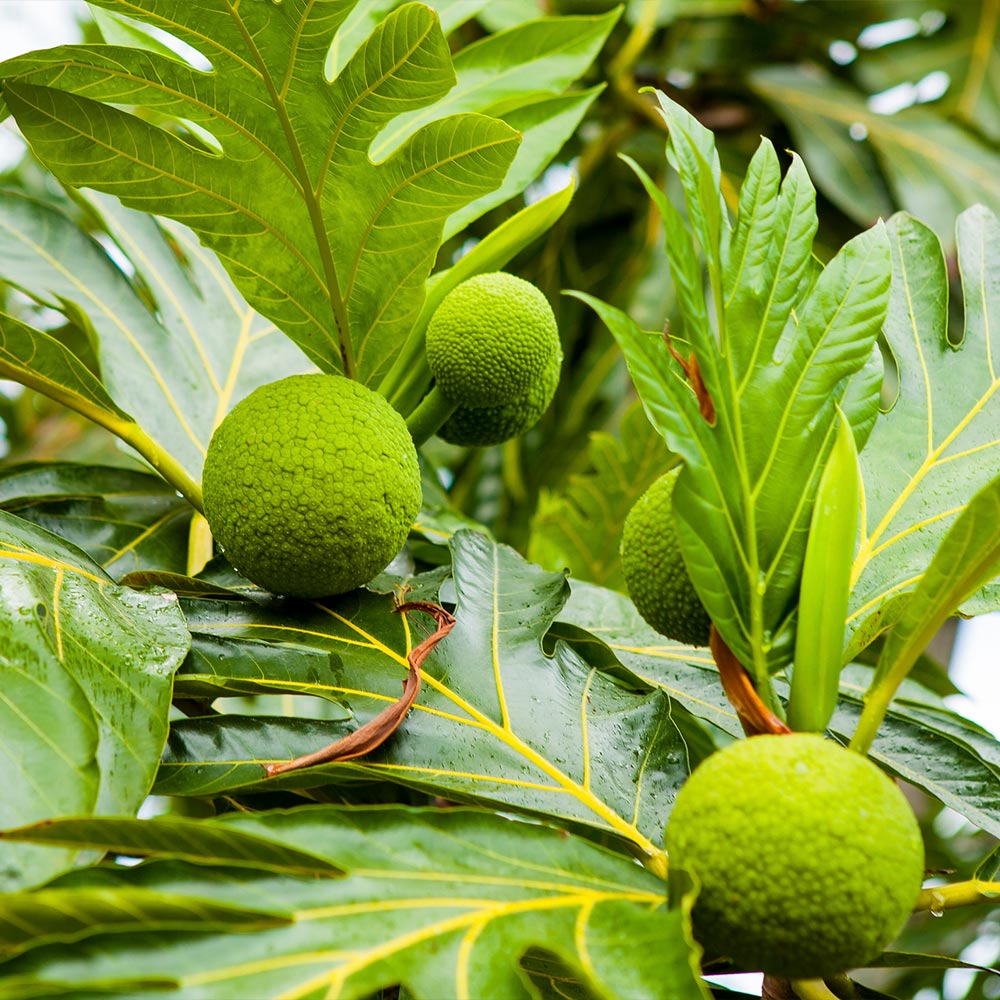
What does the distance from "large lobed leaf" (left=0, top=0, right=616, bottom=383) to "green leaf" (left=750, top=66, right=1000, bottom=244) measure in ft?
4.20

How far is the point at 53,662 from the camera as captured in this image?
496mm

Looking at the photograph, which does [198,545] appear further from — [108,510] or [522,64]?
[522,64]

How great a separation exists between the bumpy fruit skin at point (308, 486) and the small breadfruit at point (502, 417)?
0.14m

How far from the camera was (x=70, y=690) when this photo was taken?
484mm

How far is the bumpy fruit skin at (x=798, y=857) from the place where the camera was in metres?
0.42

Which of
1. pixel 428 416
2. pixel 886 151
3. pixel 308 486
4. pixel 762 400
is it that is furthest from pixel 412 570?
pixel 886 151

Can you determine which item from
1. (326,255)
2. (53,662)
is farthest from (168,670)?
(326,255)

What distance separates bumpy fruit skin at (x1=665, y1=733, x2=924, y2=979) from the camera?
0.42 metres

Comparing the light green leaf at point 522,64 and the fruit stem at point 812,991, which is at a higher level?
the light green leaf at point 522,64

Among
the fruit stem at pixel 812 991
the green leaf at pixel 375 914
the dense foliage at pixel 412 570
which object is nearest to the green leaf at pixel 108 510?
the dense foliage at pixel 412 570

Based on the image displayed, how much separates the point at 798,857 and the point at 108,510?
2.07 ft

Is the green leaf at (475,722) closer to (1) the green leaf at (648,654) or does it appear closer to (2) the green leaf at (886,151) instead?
(1) the green leaf at (648,654)

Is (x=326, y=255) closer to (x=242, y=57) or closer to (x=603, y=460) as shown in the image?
(x=242, y=57)

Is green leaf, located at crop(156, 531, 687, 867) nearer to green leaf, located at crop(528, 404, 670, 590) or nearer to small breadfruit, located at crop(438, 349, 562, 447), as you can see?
small breadfruit, located at crop(438, 349, 562, 447)
